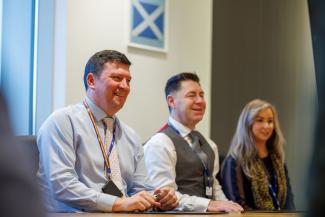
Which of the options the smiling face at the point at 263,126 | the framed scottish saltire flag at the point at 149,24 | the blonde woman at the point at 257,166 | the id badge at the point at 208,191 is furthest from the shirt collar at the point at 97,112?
the smiling face at the point at 263,126

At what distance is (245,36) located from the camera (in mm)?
5914

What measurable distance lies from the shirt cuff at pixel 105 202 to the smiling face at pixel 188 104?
134 cm

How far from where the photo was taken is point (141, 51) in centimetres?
468

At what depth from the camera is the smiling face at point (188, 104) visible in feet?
12.9

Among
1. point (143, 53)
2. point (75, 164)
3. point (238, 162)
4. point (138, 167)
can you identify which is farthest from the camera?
point (143, 53)

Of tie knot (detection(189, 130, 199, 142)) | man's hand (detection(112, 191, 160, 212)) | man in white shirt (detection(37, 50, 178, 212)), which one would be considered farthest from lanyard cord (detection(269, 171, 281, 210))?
man's hand (detection(112, 191, 160, 212))

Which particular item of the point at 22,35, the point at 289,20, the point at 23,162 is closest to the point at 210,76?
the point at 289,20

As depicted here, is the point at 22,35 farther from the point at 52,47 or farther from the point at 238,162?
the point at 238,162

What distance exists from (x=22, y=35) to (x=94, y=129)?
147 centimetres

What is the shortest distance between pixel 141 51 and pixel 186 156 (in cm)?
126

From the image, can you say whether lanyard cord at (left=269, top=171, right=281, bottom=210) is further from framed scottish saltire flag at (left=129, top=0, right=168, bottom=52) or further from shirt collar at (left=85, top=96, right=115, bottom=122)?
shirt collar at (left=85, top=96, right=115, bottom=122)

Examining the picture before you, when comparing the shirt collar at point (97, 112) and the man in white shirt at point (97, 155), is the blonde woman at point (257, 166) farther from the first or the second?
the shirt collar at point (97, 112)

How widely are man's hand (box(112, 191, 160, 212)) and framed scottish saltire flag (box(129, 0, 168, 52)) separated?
2125 mm

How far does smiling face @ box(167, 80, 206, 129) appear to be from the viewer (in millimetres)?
3938
